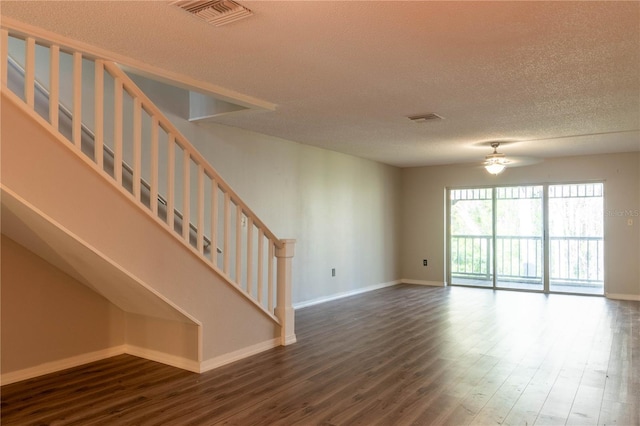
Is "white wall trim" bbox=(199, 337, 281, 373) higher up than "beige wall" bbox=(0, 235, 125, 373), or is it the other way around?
"beige wall" bbox=(0, 235, 125, 373)

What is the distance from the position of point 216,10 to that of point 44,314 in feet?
9.05

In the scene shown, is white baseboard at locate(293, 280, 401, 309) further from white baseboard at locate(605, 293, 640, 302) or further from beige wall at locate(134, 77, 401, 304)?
white baseboard at locate(605, 293, 640, 302)

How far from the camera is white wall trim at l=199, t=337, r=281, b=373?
11.8ft

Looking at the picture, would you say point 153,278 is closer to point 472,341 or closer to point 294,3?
point 294,3

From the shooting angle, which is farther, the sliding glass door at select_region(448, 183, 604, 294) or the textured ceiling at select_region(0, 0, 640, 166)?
the sliding glass door at select_region(448, 183, 604, 294)

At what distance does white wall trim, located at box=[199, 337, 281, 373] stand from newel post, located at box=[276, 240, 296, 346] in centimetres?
12

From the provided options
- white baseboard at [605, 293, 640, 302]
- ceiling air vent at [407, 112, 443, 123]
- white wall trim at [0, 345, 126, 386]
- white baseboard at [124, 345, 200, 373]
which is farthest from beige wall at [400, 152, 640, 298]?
white wall trim at [0, 345, 126, 386]

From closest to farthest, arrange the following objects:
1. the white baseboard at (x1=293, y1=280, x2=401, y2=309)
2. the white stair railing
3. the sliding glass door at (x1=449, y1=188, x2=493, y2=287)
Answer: the white stair railing
the white baseboard at (x1=293, y1=280, x2=401, y2=309)
the sliding glass door at (x1=449, y1=188, x2=493, y2=287)

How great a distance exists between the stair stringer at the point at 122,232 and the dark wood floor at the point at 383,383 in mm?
278

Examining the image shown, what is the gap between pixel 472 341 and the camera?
14.7ft

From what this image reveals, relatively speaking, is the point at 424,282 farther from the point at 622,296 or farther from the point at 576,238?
the point at 622,296

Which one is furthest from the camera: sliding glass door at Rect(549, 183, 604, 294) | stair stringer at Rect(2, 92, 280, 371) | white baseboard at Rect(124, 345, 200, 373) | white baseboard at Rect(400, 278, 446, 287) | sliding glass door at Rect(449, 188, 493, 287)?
white baseboard at Rect(400, 278, 446, 287)

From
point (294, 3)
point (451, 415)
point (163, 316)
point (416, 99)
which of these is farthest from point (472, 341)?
point (294, 3)

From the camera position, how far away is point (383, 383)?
3320mm
